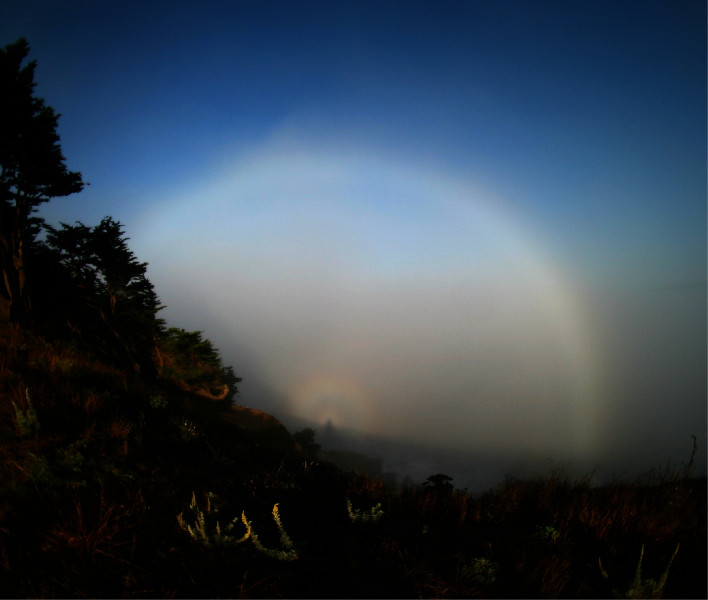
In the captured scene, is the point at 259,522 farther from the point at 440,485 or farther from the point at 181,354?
the point at 181,354

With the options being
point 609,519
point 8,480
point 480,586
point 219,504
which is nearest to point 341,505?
point 219,504

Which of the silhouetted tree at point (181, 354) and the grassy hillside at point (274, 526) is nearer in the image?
the grassy hillside at point (274, 526)

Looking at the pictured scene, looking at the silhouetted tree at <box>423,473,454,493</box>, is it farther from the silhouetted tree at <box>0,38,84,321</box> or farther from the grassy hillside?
the silhouetted tree at <box>0,38,84,321</box>

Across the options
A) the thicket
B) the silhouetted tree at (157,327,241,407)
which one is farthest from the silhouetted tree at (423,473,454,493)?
the silhouetted tree at (157,327,241,407)

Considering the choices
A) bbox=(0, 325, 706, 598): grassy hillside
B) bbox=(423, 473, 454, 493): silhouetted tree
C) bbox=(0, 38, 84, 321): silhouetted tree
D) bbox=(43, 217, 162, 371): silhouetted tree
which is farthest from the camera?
bbox=(43, 217, 162, 371): silhouetted tree

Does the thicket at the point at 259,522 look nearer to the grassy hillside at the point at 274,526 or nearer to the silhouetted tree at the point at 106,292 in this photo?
the grassy hillside at the point at 274,526

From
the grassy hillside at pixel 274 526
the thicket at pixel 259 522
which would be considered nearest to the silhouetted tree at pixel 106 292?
the thicket at pixel 259 522
